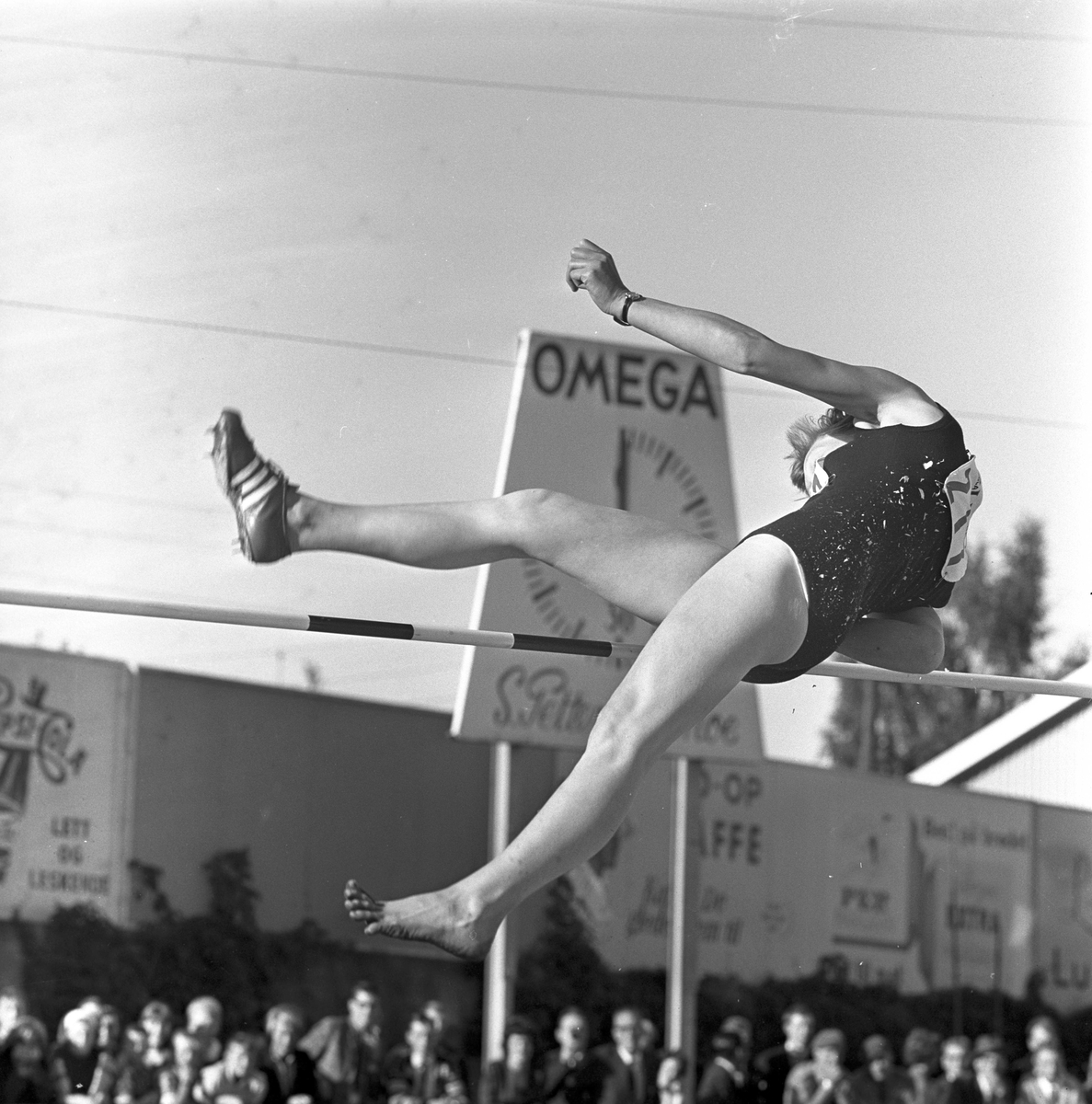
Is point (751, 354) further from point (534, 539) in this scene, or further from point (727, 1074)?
point (727, 1074)

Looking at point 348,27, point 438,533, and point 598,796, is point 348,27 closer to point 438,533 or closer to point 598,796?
point 438,533

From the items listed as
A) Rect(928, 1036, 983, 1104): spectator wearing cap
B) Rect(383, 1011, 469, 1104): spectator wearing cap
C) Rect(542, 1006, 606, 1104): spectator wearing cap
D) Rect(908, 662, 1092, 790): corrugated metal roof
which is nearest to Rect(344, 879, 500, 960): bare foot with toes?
Rect(383, 1011, 469, 1104): spectator wearing cap

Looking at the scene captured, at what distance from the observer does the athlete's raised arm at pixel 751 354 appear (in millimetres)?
2938

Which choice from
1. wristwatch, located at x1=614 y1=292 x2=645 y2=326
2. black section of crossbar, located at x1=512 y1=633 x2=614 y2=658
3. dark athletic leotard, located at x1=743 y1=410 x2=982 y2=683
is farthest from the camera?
black section of crossbar, located at x1=512 y1=633 x2=614 y2=658

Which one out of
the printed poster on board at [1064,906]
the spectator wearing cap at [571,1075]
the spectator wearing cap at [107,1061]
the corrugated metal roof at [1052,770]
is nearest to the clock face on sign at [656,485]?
the spectator wearing cap at [571,1075]

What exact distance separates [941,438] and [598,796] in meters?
0.91

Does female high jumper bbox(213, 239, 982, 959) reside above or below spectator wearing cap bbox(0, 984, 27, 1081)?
above

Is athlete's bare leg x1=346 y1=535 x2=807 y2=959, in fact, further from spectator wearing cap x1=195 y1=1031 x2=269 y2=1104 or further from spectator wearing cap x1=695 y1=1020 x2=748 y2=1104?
spectator wearing cap x1=695 y1=1020 x2=748 y2=1104

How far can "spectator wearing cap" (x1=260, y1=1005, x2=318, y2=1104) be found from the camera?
5.68 meters

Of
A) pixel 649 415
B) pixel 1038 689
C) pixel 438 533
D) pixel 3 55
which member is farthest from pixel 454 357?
pixel 438 533

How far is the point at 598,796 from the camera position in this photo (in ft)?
8.75

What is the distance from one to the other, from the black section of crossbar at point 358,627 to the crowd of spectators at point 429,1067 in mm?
2547

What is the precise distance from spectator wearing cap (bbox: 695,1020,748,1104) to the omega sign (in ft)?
10.1

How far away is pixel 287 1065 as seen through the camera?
5.77m
